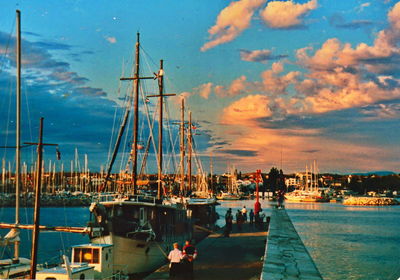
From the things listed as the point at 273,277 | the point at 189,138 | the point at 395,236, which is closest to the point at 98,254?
the point at 273,277

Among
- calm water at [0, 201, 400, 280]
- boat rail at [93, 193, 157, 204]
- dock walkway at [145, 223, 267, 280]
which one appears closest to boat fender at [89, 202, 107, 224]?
boat rail at [93, 193, 157, 204]

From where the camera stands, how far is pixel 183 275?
56.1ft

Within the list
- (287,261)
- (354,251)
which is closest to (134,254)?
(287,261)

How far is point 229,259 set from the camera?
25953mm

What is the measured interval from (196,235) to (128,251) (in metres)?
23.1

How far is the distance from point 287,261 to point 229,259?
3.73m

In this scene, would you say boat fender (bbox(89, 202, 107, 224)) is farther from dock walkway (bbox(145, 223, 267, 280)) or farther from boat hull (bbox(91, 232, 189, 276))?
dock walkway (bbox(145, 223, 267, 280))

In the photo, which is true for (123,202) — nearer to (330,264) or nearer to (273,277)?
(273,277)

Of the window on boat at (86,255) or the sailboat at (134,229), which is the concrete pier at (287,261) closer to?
the sailboat at (134,229)

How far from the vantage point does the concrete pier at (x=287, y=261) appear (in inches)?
787

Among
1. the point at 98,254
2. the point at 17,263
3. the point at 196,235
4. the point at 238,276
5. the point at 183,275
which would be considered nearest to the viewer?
the point at 183,275

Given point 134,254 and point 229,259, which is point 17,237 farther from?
point 229,259

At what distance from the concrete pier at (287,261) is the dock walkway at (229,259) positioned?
73 cm

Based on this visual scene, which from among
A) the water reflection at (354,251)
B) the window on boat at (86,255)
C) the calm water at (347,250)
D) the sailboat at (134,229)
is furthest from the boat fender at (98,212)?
the water reflection at (354,251)
